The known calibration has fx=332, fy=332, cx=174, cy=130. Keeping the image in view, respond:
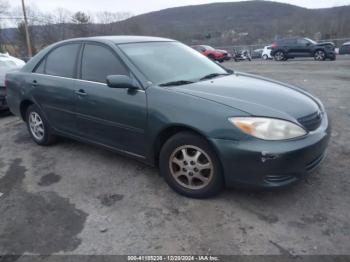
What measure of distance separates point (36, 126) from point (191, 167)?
9.45 feet

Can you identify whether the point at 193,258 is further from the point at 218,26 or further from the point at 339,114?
the point at 218,26

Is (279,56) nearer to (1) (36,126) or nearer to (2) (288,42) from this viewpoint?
(2) (288,42)

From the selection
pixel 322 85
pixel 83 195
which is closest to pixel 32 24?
pixel 322 85

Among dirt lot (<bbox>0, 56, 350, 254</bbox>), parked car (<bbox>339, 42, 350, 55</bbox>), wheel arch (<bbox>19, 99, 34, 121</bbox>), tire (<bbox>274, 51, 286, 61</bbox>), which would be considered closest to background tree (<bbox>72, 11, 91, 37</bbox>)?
tire (<bbox>274, 51, 286, 61</bbox>)

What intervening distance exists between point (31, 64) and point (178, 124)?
294 cm

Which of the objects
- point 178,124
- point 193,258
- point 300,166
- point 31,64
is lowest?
point 193,258

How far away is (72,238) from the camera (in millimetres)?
2719

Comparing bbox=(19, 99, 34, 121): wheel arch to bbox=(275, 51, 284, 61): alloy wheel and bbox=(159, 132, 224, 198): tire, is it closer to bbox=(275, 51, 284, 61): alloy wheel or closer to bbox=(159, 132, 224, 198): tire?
bbox=(159, 132, 224, 198): tire

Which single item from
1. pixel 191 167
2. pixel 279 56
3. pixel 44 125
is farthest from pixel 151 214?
pixel 279 56

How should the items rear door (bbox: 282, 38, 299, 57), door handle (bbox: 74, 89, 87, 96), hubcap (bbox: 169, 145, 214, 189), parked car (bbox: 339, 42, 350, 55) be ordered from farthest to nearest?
parked car (bbox: 339, 42, 350, 55), rear door (bbox: 282, 38, 299, 57), door handle (bbox: 74, 89, 87, 96), hubcap (bbox: 169, 145, 214, 189)

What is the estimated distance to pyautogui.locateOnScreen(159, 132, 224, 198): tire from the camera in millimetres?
3018

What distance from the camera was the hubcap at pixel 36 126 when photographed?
484cm

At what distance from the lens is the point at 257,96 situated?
317 cm

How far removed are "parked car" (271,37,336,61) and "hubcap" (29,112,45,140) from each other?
68.3 ft
